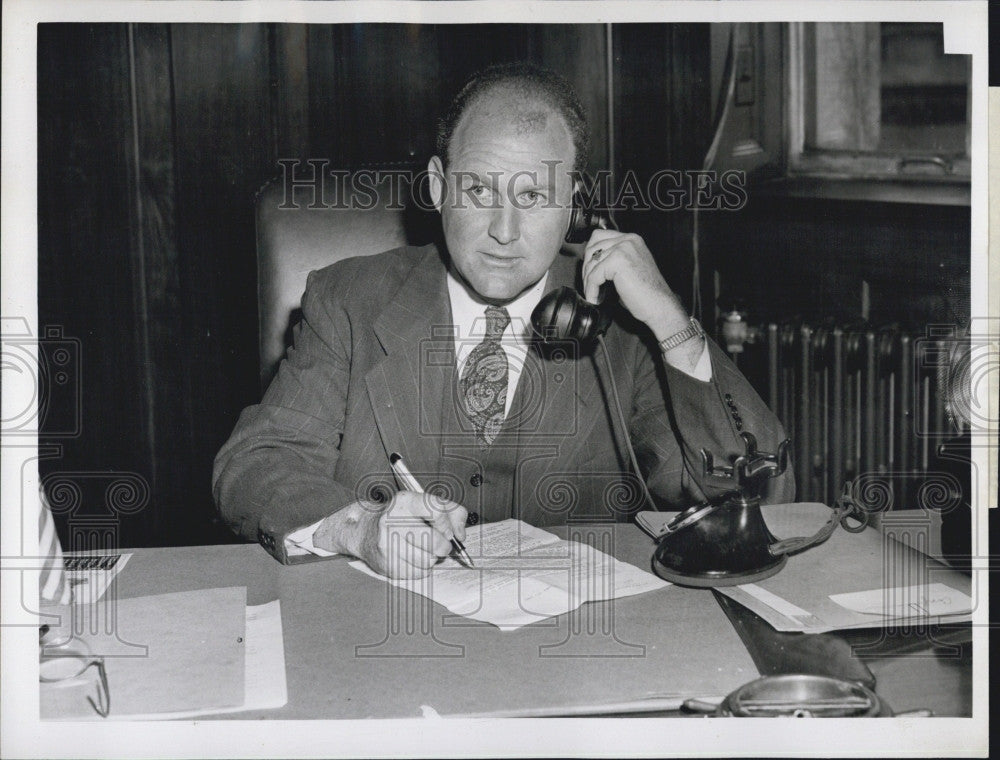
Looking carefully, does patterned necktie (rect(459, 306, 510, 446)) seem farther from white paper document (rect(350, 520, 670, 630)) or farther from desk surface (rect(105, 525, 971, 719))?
desk surface (rect(105, 525, 971, 719))

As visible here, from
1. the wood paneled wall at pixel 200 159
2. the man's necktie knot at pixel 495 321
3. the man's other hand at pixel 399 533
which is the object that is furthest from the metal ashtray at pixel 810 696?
the wood paneled wall at pixel 200 159

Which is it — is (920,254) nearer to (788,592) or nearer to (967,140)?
(967,140)

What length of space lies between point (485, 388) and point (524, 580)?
16.2 inches

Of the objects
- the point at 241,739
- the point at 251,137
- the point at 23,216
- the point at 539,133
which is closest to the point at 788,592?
the point at 241,739

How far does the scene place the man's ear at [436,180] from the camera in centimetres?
136

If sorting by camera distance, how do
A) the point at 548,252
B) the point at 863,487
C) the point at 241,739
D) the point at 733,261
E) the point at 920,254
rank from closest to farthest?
1. the point at 241,739
2. the point at 548,252
3. the point at 920,254
4. the point at 863,487
5. the point at 733,261

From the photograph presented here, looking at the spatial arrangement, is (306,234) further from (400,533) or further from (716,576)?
(716,576)

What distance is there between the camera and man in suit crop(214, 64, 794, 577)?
126cm

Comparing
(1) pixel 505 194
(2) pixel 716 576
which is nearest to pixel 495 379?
(1) pixel 505 194

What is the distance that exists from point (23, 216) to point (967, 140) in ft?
4.22

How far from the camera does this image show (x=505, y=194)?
4.21ft

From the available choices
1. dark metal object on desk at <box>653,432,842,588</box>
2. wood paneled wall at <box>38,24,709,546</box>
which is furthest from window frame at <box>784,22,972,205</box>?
dark metal object on desk at <box>653,432,842,588</box>

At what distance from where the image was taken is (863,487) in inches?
63.4

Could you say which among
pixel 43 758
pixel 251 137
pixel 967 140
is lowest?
pixel 43 758
